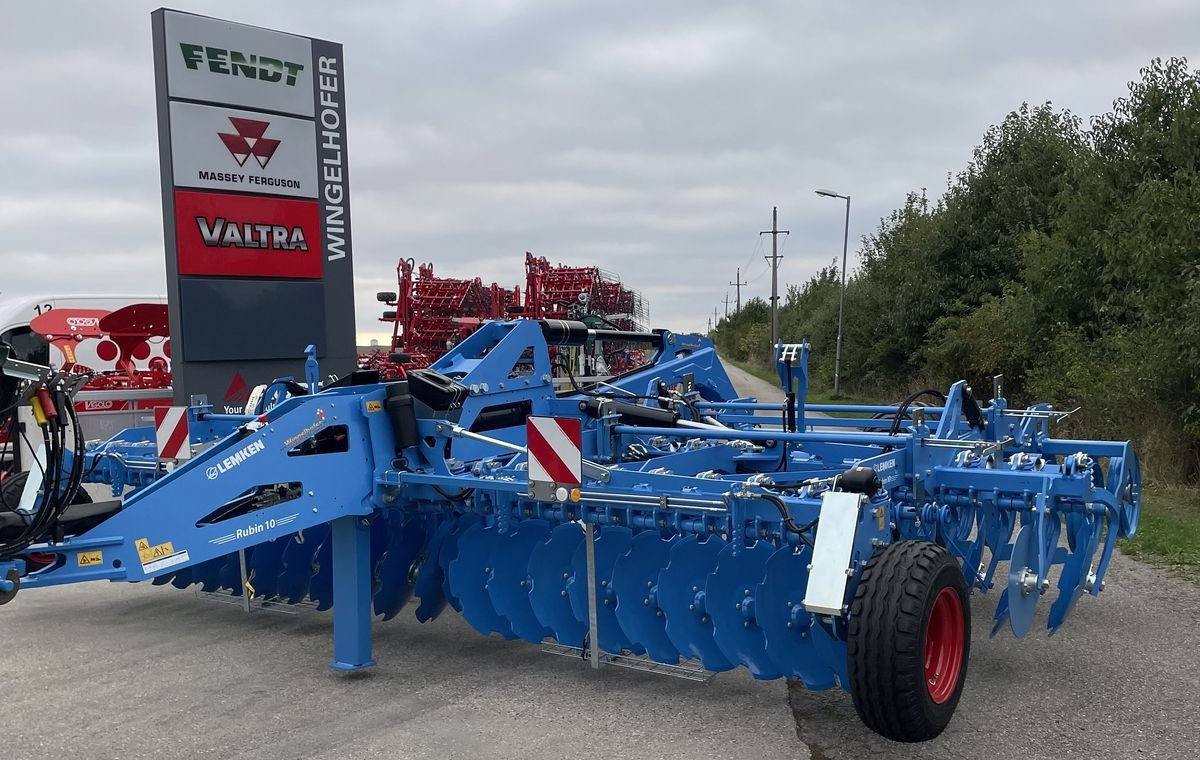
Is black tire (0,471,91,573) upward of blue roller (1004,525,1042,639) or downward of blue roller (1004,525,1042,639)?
upward

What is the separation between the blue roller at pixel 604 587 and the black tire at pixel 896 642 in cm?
140

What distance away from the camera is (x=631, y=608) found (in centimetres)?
500

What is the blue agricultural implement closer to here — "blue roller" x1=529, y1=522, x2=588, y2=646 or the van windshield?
"blue roller" x1=529, y1=522, x2=588, y2=646

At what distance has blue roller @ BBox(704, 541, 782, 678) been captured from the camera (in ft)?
15.1

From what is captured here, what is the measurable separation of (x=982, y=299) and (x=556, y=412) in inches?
747

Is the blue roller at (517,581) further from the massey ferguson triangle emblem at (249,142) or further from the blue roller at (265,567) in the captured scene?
the massey ferguson triangle emblem at (249,142)

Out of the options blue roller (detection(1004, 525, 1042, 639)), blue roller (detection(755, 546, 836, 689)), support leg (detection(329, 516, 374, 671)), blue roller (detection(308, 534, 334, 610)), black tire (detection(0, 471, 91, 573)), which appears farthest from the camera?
blue roller (detection(308, 534, 334, 610))

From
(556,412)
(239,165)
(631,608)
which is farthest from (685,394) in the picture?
(239,165)

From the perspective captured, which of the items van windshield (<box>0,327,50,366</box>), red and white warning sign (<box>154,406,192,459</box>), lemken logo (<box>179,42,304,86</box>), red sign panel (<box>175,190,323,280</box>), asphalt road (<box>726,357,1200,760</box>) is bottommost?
asphalt road (<box>726,357,1200,760</box>)

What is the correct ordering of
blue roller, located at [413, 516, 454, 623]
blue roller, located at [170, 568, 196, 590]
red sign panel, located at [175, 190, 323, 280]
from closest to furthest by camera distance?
blue roller, located at [413, 516, 454, 623] → blue roller, located at [170, 568, 196, 590] → red sign panel, located at [175, 190, 323, 280]

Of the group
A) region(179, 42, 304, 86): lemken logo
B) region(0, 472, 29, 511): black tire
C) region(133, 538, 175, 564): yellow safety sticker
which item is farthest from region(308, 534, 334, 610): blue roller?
region(179, 42, 304, 86): lemken logo

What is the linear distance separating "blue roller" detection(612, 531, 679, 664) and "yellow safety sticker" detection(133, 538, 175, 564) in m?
2.18

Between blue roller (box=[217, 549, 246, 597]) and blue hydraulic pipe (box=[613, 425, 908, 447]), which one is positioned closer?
blue hydraulic pipe (box=[613, 425, 908, 447])

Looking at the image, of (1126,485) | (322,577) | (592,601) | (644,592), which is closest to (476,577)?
(592,601)
